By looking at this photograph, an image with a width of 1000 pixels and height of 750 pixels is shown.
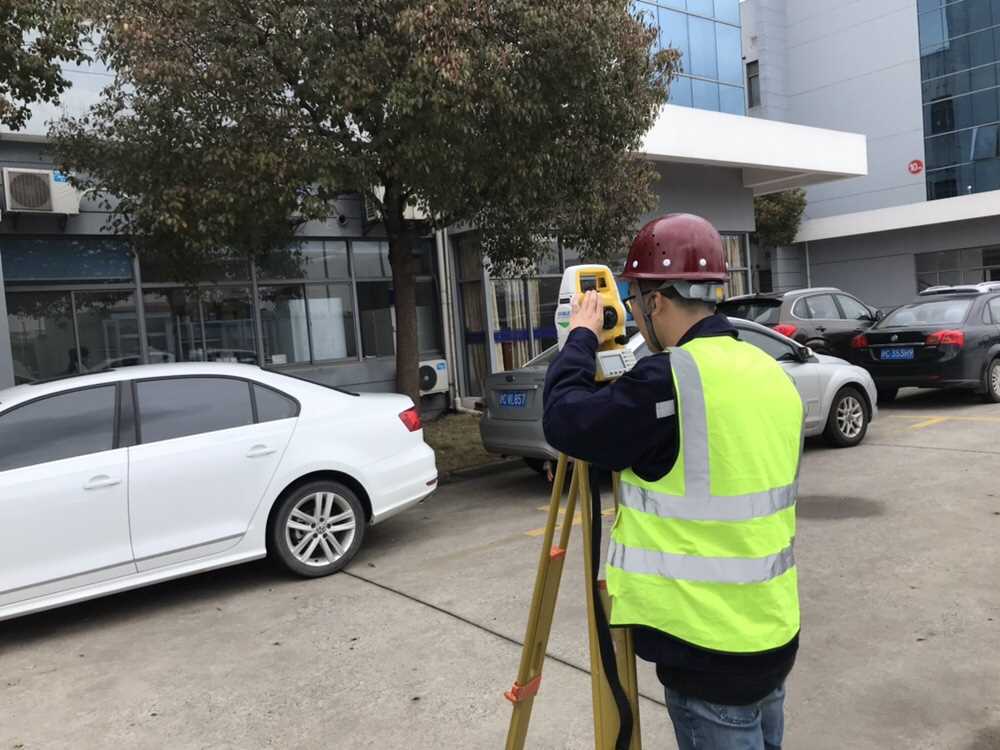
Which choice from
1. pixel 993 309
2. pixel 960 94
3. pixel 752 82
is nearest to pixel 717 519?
pixel 993 309

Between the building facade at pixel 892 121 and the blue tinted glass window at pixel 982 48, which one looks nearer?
the building facade at pixel 892 121

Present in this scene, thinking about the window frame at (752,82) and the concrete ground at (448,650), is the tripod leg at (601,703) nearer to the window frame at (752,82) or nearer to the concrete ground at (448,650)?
the concrete ground at (448,650)

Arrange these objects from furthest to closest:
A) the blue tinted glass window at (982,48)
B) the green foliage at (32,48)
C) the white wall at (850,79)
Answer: the white wall at (850,79), the blue tinted glass window at (982,48), the green foliage at (32,48)

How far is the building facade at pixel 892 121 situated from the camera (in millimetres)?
28141

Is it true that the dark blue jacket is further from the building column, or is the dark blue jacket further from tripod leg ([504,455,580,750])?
the building column

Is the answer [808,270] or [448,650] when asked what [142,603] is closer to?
[448,650]

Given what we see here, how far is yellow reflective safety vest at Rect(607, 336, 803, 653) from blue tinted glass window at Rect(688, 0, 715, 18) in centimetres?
2093

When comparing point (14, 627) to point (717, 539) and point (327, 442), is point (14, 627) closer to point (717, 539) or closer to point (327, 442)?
point (327, 442)

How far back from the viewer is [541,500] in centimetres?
742

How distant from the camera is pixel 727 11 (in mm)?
21281

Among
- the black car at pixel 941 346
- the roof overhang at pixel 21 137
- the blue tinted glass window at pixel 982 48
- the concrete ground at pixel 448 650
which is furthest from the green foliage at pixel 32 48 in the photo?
the blue tinted glass window at pixel 982 48

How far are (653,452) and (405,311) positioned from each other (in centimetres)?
756

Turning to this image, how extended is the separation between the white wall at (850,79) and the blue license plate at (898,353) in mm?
23399

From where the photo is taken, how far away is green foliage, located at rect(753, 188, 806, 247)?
28391mm
